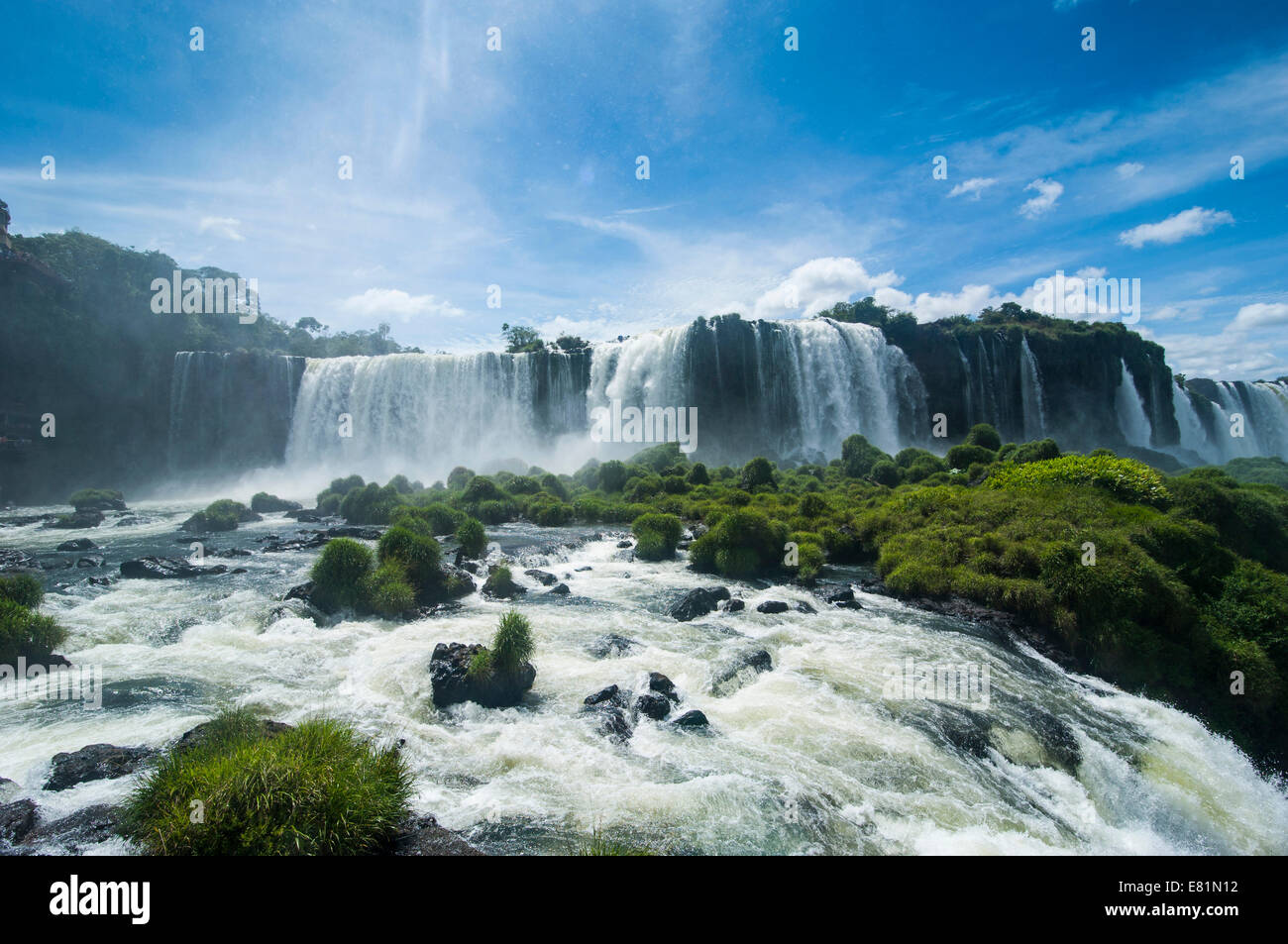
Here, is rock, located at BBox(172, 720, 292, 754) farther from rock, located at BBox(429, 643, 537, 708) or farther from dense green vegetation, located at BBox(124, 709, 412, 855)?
rock, located at BBox(429, 643, 537, 708)

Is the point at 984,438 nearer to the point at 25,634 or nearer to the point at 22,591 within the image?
the point at 25,634

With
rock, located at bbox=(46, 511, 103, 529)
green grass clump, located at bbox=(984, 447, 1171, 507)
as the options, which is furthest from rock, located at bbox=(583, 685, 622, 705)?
rock, located at bbox=(46, 511, 103, 529)

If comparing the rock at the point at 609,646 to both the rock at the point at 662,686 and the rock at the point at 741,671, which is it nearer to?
the rock at the point at 662,686

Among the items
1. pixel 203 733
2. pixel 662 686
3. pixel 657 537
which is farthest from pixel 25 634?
pixel 657 537

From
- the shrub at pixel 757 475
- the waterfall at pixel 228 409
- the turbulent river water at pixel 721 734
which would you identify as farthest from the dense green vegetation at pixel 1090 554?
the waterfall at pixel 228 409

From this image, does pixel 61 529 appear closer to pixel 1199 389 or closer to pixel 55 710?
pixel 55 710

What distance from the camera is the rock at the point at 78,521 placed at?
93.6 feet

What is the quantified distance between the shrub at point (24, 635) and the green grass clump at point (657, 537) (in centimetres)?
1510

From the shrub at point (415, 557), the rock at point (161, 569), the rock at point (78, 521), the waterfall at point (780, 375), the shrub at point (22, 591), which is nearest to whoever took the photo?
the shrub at point (22, 591)

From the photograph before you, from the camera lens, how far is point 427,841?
17.4 feet

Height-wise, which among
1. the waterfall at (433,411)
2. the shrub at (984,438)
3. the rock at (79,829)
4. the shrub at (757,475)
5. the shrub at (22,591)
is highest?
the waterfall at (433,411)

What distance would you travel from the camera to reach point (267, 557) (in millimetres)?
19969

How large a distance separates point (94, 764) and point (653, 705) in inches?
284
